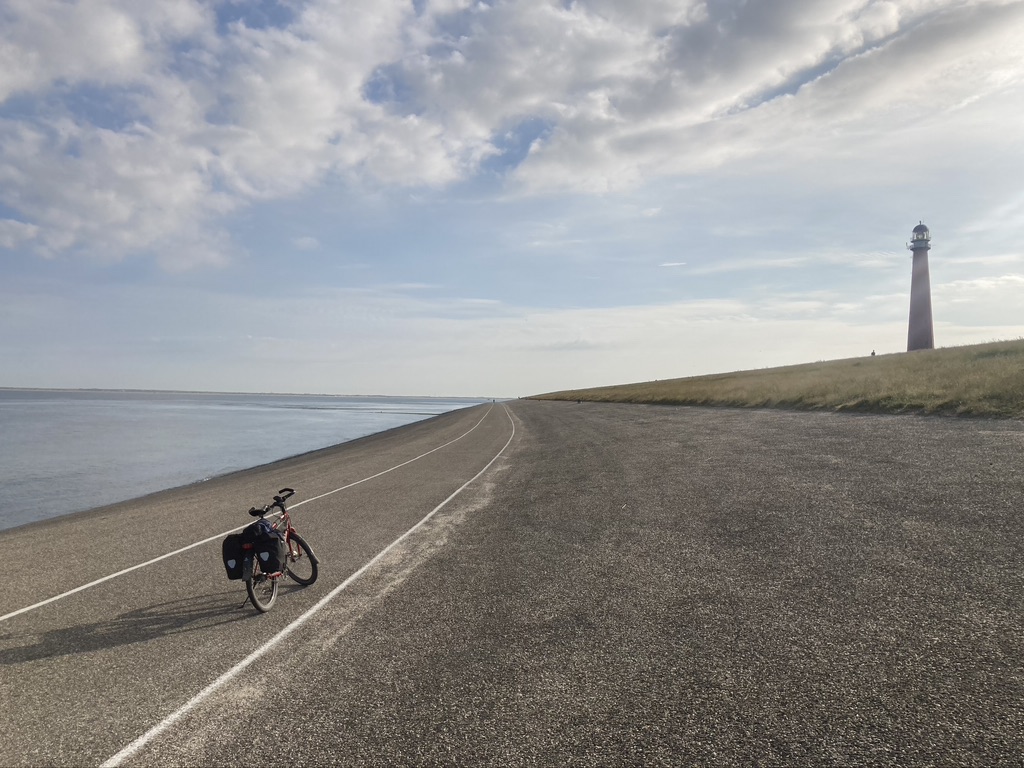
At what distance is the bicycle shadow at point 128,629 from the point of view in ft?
20.2

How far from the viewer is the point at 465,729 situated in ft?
14.5

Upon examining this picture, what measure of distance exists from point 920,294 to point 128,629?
8603 cm

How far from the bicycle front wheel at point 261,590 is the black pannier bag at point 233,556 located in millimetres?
177

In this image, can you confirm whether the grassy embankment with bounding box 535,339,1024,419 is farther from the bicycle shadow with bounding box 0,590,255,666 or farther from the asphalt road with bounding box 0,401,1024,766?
the bicycle shadow with bounding box 0,590,255,666

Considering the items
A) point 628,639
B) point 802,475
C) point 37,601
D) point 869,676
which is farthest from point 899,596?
point 37,601

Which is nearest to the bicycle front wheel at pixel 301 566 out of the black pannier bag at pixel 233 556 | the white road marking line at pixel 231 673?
the white road marking line at pixel 231 673

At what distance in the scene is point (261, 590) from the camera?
7.51 m

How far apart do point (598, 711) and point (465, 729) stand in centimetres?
105

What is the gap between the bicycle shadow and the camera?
6168 mm

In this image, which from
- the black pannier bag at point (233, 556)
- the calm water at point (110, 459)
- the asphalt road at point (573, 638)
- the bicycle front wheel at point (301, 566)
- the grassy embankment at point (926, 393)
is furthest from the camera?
the calm water at point (110, 459)

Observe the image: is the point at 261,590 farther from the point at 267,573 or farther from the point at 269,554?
the point at 269,554

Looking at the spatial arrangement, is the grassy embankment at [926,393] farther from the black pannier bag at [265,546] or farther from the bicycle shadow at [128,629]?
the bicycle shadow at [128,629]

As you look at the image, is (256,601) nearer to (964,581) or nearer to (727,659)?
(727,659)

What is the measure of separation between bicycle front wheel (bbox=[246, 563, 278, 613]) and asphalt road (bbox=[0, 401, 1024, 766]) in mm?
146
